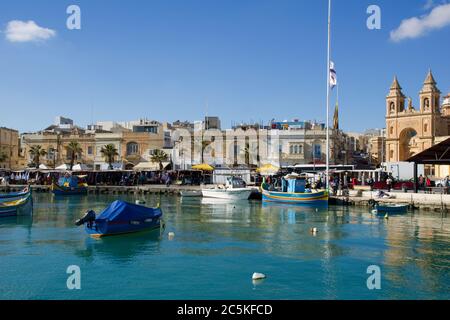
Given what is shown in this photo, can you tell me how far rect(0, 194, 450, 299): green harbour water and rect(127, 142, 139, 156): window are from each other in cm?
4022

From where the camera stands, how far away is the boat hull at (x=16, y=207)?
96.8 ft

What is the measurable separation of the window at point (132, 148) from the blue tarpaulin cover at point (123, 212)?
151 feet

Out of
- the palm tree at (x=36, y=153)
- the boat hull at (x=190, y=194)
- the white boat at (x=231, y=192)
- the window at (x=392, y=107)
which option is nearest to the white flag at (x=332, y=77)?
the white boat at (x=231, y=192)

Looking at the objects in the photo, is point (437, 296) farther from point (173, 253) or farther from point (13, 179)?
point (13, 179)

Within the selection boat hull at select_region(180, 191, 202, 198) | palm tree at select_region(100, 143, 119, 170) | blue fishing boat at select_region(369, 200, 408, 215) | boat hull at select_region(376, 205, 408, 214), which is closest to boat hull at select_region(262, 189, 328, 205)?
blue fishing boat at select_region(369, 200, 408, 215)

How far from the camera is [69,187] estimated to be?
5250 centimetres

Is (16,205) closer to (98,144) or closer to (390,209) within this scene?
(390,209)

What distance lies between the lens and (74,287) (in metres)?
13.8

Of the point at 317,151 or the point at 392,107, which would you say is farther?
the point at 392,107

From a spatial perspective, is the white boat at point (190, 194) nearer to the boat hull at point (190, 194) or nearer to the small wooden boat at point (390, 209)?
the boat hull at point (190, 194)

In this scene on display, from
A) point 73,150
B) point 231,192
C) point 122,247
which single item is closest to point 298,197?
point 231,192

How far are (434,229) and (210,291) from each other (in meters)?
17.1

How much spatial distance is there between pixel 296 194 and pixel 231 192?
771 centimetres
